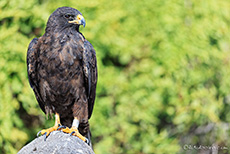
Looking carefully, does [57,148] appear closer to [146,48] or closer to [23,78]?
[23,78]

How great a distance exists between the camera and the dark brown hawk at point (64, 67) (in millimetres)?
4426

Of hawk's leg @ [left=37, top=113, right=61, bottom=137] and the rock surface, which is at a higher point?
the rock surface

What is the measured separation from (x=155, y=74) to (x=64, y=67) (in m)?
3.97

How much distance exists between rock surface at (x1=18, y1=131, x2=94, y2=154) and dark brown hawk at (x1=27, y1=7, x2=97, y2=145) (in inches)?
16.5

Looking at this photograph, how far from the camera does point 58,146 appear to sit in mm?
3652

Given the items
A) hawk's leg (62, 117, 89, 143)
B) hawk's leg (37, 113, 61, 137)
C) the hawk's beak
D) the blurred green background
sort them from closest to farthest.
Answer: hawk's leg (37, 113, 61, 137) < hawk's leg (62, 117, 89, 143) < the hawk's beak < the blurred green background

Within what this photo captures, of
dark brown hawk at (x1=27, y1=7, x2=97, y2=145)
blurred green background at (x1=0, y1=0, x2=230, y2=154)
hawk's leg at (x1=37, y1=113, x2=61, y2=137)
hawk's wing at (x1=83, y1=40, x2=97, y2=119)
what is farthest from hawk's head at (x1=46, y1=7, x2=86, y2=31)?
blurred green background at (x1=0, y1=0, x2=230, y2=154)

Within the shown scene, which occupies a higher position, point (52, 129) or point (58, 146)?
point (58, 146)

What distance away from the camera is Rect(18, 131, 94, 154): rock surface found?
3621 millimetres

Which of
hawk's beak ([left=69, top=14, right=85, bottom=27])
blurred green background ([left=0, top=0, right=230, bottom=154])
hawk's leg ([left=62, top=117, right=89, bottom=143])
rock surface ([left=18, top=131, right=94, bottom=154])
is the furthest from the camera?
blurred green background ([left=0, top=0, right=230, bottom=154])

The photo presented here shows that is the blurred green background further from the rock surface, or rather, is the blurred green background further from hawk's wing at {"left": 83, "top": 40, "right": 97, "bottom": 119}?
the rock surface

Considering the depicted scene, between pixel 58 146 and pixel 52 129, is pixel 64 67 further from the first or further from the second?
pixel 58 146

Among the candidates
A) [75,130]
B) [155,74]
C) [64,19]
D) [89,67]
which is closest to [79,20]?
[64,19]

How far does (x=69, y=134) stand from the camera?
4113 mm
